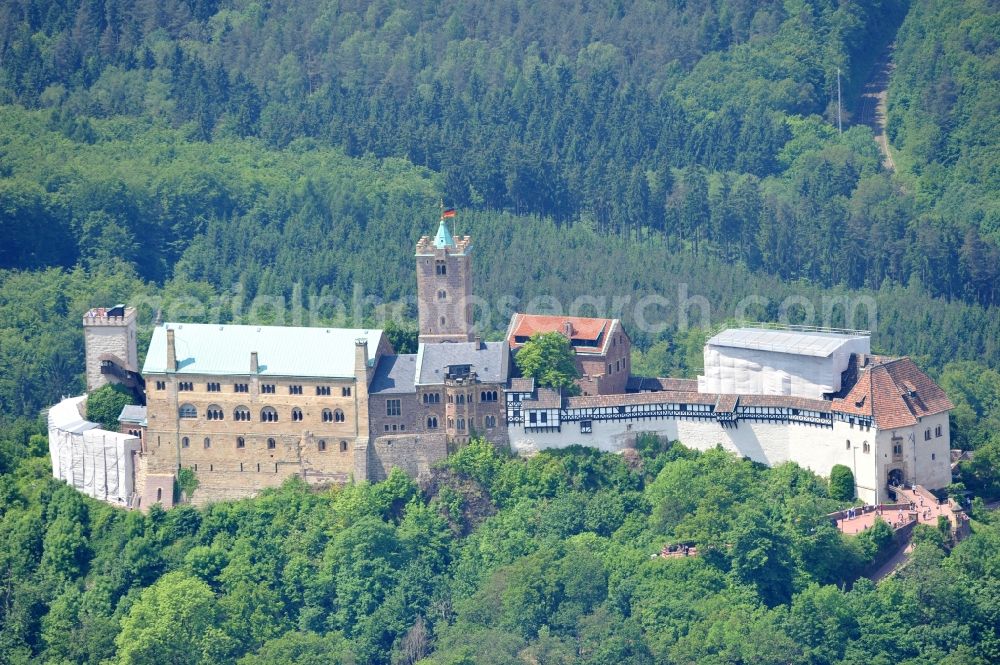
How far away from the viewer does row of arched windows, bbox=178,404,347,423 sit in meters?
119

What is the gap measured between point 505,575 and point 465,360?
11.2 m

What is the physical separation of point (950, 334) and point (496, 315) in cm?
3001

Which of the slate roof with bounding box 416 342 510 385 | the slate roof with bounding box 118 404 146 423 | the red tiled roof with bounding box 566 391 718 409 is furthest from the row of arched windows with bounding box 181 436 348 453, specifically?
the red tiled roof with bounding box 566 391 718 409

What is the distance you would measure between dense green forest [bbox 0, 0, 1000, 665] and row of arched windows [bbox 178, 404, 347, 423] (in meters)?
3.59

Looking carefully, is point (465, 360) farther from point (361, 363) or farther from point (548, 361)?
point (361, 363)

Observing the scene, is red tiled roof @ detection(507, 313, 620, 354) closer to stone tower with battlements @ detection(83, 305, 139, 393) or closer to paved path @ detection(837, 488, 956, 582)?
paved path @ detection(837, 488, 956, 582)

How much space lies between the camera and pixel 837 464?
116 metres

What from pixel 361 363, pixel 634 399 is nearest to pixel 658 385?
pixel 634 399

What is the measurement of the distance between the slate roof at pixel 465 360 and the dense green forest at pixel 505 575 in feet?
11.9

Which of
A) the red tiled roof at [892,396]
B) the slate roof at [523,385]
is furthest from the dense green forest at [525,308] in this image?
the red tiled roof at [892,396]

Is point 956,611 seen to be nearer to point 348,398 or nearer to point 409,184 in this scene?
point 348,398

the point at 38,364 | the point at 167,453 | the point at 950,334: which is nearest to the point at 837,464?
the point at 167,453

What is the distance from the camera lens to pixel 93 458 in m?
123

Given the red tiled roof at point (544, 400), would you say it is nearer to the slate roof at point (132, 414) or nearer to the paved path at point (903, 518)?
the paved path at point (903, 518)
